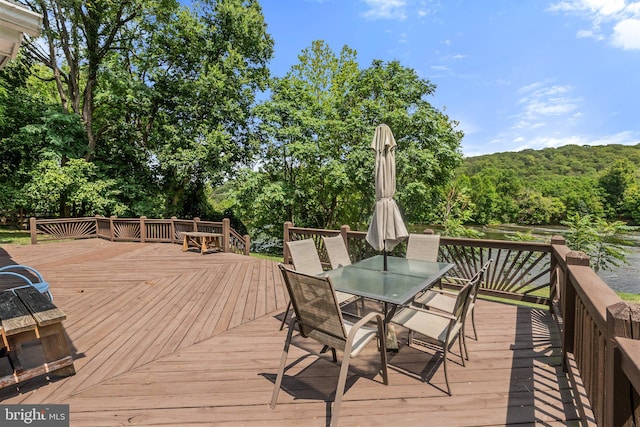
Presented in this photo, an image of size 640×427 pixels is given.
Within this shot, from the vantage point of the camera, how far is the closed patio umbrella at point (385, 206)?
3.22 meters

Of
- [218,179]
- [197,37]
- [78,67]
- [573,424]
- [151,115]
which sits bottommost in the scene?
[573,424]

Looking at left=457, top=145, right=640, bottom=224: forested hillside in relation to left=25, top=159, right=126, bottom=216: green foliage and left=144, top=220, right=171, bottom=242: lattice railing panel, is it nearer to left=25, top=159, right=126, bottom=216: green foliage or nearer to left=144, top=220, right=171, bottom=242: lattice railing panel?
left=144, top=220, right=171, bottom=242: lattice railing panel

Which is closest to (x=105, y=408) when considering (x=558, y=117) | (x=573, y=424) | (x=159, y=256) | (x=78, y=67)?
(x=573, y=424)

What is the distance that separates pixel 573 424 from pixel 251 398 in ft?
6.92

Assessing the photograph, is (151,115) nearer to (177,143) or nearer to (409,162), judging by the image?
(177,143)

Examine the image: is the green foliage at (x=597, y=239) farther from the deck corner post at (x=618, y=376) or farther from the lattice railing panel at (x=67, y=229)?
the lattice railing panel at (x=67, y=229)

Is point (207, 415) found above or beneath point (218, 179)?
beneath

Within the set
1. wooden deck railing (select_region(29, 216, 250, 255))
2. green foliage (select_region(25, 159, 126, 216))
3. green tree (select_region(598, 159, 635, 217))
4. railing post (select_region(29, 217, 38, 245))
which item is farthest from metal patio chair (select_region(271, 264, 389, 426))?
green tree (select_region(598, 159, 635, 217))

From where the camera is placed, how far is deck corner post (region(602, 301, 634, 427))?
113 cm

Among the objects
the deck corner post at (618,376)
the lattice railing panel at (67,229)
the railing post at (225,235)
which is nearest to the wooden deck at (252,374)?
the deck corner post at (618,376)

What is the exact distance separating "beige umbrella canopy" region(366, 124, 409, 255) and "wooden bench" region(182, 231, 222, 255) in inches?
214

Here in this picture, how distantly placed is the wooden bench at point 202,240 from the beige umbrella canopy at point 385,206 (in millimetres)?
5436

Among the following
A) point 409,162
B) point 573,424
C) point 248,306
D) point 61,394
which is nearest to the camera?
point 573,424

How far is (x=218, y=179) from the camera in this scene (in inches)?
502
